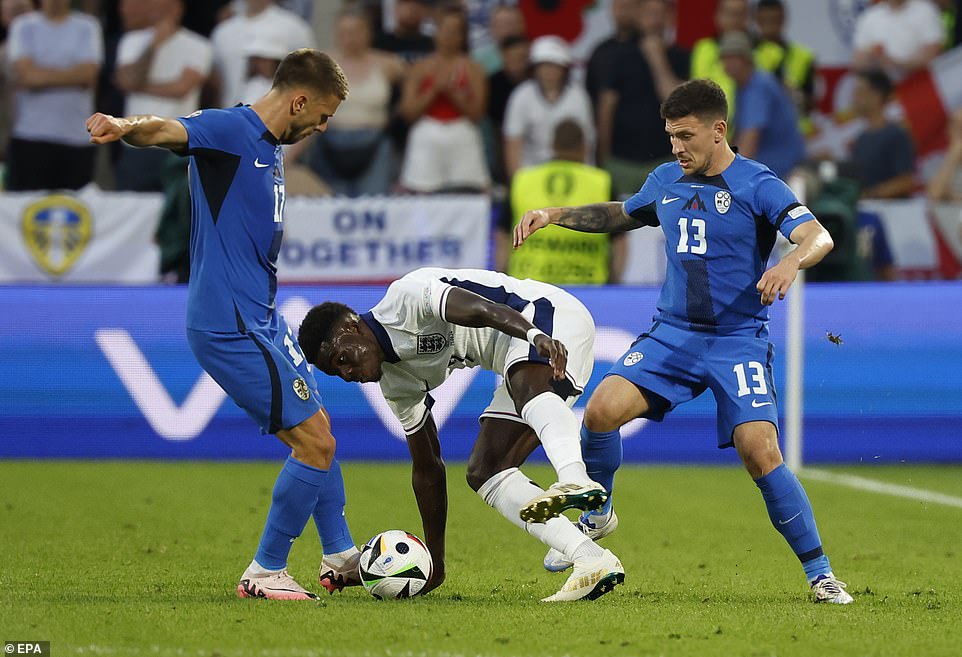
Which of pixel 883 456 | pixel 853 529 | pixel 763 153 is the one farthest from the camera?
pixel 763 153

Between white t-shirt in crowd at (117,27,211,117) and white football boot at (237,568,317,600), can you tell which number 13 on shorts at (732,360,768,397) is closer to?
white football boot at (237,568,317,600)

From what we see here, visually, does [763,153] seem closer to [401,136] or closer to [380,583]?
[401,136]

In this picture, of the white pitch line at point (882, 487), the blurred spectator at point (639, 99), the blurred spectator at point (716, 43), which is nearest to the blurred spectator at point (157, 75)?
the blurred spectator at point (639, 99)

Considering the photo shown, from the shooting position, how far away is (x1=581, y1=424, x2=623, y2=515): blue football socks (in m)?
6.42

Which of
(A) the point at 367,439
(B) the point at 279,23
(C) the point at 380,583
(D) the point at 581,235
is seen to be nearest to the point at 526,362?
(C) the point at 380,583

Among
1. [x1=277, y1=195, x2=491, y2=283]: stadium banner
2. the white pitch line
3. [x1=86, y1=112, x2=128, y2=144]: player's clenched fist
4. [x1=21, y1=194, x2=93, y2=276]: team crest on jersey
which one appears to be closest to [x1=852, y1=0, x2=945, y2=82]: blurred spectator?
[x1=277, y1=195, x2=491, y2=283]: stadium banner

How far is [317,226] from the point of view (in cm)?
1266

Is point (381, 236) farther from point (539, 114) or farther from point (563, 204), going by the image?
point (539, 114)

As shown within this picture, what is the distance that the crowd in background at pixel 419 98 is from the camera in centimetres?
1345

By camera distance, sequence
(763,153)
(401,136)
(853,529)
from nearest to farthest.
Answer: (853,529) < (763,153) < (401,136)

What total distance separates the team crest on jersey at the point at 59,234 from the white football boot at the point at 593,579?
8.03 metres

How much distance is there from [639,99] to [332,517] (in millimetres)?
Answer: 8228

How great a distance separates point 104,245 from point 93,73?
1.86m

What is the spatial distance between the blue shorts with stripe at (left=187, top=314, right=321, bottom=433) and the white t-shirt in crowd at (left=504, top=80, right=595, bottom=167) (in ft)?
26.1
